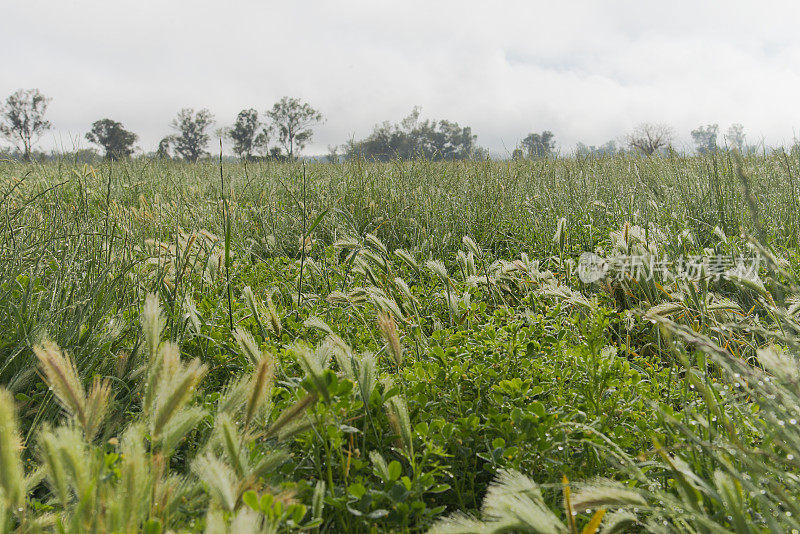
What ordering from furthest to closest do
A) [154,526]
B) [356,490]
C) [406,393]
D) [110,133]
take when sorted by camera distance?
[110,133], [406,393], [356,490], [154,526]

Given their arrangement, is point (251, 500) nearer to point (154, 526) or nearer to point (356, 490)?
point (154, 526)

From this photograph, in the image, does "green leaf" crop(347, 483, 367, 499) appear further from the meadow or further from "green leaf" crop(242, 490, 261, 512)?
"green leaf" crop(242, 490, 261, 512)

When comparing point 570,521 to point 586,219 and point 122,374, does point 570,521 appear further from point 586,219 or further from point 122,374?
point 586,219

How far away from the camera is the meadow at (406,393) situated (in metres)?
0.80

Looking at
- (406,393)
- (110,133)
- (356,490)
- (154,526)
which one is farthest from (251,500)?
(110,133)

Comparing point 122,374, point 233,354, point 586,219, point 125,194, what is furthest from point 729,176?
point 125,194

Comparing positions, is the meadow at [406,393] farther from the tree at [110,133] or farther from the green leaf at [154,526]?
the tree at [110,133]

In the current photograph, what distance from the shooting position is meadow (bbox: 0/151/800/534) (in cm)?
80

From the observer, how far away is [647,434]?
1.22m

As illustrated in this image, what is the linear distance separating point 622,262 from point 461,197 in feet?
6.35

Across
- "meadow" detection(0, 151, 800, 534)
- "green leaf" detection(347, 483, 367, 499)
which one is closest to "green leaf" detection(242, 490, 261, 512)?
"meadow" detection(0, 151, 800, 534)

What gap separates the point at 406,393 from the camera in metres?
1.39

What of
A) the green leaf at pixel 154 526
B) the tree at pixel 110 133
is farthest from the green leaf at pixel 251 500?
the tree at pixel 110 133

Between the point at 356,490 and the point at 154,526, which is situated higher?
the point at 154,526
